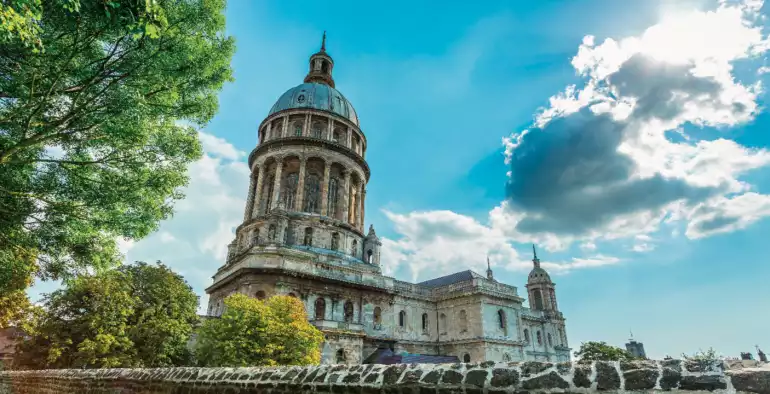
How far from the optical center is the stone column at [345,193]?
144 ft

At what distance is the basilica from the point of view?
108ft

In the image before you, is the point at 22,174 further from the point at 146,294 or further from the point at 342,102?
the point at 342,102

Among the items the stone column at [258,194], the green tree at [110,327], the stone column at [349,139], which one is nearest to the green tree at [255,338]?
the green tree at [110,327]

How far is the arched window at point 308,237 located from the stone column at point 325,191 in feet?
8.01

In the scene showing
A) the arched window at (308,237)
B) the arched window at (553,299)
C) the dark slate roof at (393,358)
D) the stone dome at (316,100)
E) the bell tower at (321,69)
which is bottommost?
the dark slate roof at (393,358)

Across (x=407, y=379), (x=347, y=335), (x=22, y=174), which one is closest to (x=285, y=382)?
(x=407, y=379)

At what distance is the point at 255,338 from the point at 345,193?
78.3ft

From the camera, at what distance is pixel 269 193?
43969 mm

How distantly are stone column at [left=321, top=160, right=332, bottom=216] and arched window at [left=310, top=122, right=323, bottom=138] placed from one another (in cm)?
418

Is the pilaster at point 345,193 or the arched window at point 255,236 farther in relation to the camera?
Result: the pilaster at point 345,193

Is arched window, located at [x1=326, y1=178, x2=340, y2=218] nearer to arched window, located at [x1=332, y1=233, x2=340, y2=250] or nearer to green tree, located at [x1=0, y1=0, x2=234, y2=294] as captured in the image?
Answer: arched window, located at [x1=332, y1=233, x2=340, y2=250]

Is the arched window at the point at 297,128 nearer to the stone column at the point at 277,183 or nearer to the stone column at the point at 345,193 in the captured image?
the stone column at the point at 277,183

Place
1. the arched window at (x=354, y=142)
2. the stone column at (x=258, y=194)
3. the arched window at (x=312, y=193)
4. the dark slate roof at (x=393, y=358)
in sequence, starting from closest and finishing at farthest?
1. the dark slate roof at (x=393, y=358)
2. the stone column at (x=258, y=194)
3. the arched window at (x=312, y=193)
4. the arched window at (x=354, y=142)

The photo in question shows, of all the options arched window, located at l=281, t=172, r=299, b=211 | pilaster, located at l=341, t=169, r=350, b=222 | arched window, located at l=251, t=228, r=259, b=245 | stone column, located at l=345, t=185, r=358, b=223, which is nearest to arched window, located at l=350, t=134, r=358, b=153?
pilaster, located at l=341, t=169, r=350, b=222
